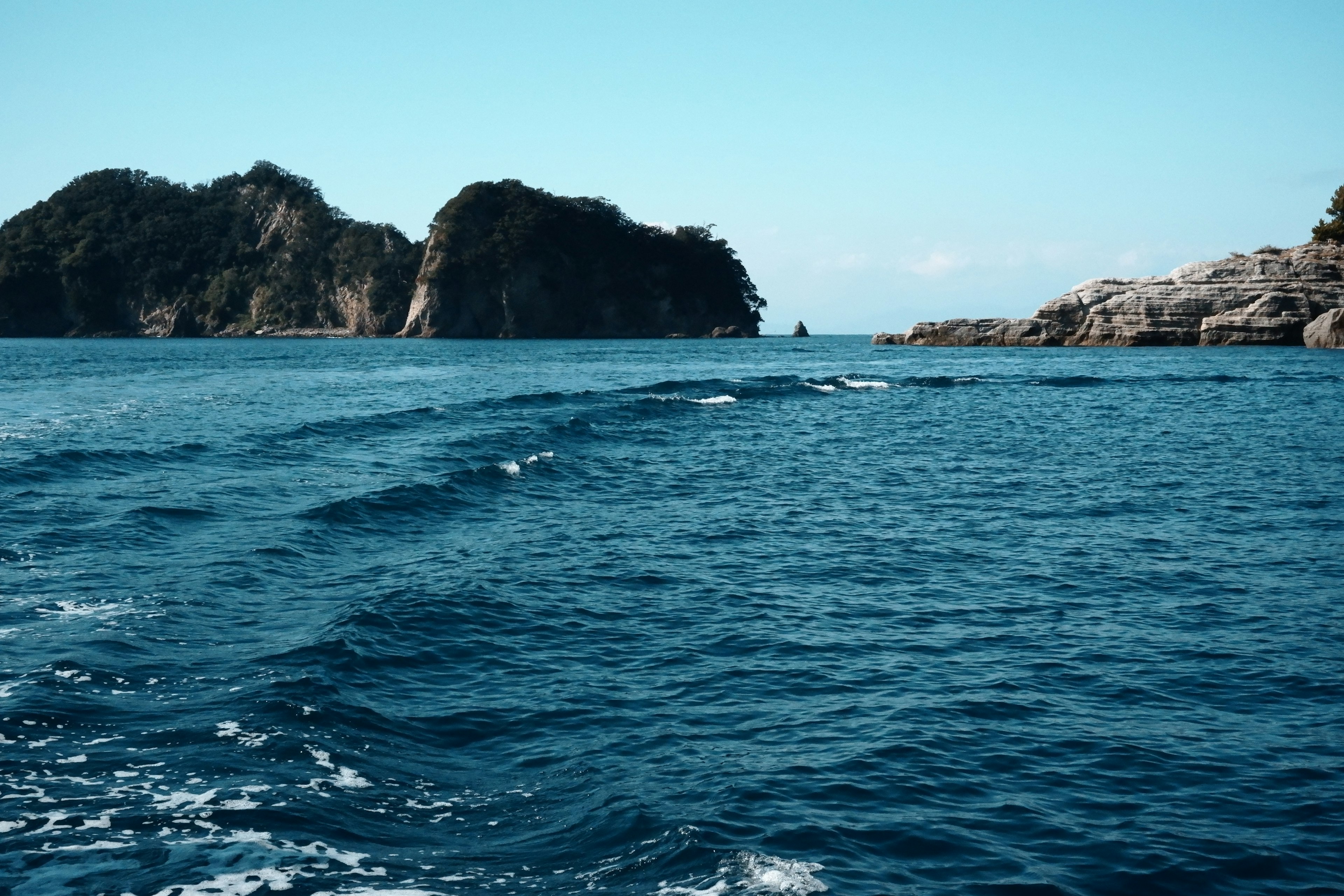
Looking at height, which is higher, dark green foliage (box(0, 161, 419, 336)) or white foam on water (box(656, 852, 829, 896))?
dark green foliage (box(0, 161, 419, 336))

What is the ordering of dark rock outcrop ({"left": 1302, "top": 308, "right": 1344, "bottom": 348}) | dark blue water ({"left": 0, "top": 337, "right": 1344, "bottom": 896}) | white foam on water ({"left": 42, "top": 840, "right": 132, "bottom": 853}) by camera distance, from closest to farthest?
white foam on water ({"left": 42, "top": 840, "right": 132, "bottom": 853}) < dark blue water ({"left": 0, "top": 337, "right": 1344, "bottom": 896}) < dark rock outcrop ({"left": 1302, "top": 308, "right": 1344, "bottom": 348})

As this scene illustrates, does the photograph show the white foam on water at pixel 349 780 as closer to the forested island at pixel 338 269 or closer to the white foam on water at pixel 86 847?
the white foam on water at pixel 86 847

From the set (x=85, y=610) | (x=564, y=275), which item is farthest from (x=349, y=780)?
(x=564, y=275)

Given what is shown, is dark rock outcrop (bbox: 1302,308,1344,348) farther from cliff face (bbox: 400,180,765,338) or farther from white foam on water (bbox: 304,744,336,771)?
cliff face (bbox: 400,180,765,338)

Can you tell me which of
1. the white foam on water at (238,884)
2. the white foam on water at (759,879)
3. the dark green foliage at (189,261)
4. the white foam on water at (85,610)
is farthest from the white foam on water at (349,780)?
the dark green foliage at (189,261)

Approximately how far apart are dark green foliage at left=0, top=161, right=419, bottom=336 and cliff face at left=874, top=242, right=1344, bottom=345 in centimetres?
11514

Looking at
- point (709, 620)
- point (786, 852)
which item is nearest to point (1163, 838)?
point (786, 852)

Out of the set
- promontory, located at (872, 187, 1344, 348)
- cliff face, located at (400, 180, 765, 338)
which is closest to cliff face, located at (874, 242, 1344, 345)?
promontory, located at (872, 187, 1344, 348)

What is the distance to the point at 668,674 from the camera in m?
11.1

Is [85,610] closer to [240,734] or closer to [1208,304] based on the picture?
[240,734]

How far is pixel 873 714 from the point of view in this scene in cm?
973

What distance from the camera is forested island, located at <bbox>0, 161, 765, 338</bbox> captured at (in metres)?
157

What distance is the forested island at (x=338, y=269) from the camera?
157250 millimetres

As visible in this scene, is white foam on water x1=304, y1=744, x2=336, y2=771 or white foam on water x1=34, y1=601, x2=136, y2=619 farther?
white foam on water x1=34, y1=601, x2=136, y2=619
